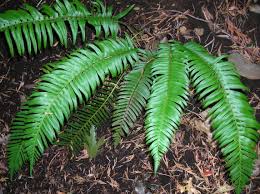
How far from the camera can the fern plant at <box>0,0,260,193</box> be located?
229 centimetres

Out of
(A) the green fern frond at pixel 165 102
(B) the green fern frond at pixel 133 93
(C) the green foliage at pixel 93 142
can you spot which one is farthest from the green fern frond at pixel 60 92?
(C) the green foliage at pixel 93 142

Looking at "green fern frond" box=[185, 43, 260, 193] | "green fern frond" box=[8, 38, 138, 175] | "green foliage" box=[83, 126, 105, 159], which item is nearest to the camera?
"green fern frond" box=[185, 43, 260, 193]

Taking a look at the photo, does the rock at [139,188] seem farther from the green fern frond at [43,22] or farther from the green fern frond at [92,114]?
the green fern frond at [43,22]

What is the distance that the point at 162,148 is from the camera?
230cm

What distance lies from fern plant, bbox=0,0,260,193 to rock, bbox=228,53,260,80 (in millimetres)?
578

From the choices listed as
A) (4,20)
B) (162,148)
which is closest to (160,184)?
(162,148)

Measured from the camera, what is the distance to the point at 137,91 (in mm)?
2740

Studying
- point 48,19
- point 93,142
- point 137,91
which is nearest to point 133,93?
point 137,91

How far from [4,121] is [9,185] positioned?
728 mm

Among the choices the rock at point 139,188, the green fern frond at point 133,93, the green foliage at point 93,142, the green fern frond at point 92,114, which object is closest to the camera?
the green fern frond at point 133,93

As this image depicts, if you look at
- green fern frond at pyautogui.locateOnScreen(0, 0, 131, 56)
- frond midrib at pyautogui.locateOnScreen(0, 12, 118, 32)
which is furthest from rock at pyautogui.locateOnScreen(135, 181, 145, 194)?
frond midrib at pyautogui.locateOnScreen(0, 12, 118, 32)

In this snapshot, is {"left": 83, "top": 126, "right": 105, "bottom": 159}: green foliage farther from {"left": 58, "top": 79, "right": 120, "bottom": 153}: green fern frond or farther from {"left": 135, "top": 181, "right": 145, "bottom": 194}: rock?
{"left": 135, "top": 181, "right": 145, "bottom": 194}: rock

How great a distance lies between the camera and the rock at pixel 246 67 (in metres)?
3.08

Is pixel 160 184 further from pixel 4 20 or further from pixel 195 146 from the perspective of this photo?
pixel 4 20
